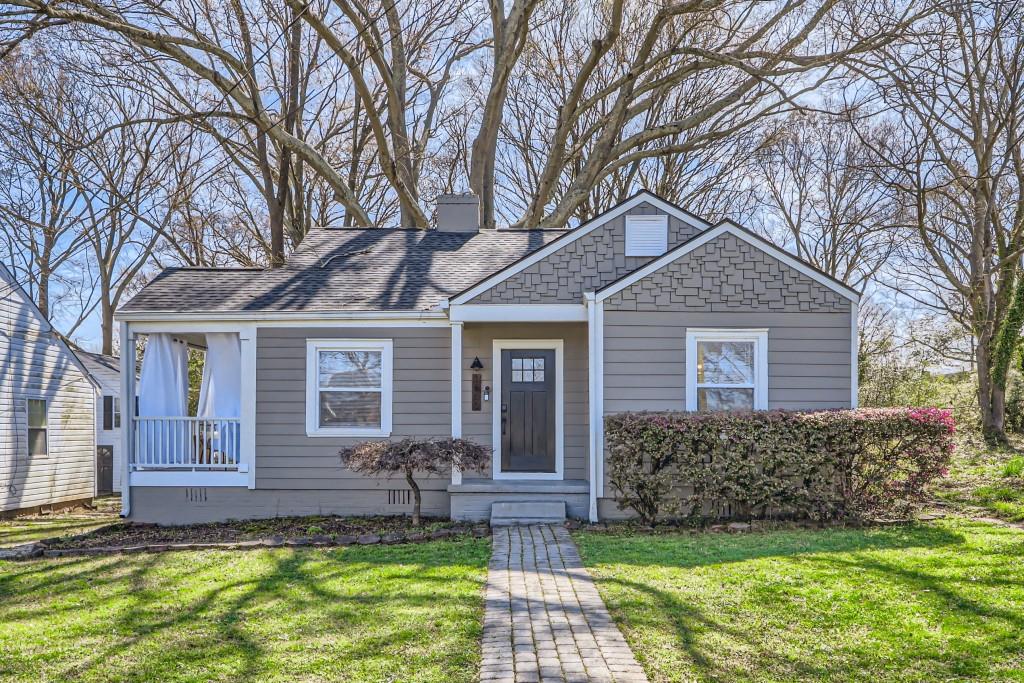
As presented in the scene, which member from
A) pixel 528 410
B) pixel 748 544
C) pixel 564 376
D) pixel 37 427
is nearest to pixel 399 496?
pixel 528 410

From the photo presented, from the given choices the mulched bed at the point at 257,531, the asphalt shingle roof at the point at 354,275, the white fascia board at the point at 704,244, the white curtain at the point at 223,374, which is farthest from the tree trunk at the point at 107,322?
the white fascia board at the point at 704,244

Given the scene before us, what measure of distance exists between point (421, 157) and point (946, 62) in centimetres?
1191

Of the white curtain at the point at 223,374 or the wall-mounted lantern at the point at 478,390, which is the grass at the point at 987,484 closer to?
the wall-mounted lantern at the point at 478,390

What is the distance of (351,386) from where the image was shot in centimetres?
1062

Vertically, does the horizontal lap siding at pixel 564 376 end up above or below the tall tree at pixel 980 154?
below

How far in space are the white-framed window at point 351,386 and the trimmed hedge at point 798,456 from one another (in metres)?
3.49

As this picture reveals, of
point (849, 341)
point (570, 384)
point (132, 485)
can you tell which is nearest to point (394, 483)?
point (570, 384)

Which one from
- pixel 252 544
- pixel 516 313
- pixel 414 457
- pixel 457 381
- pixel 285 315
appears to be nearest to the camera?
pixel 252 544

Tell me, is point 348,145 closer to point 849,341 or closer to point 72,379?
point 72,379

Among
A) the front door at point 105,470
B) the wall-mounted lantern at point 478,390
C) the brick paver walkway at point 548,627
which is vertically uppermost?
the wall-mounted lantern at point 478,390

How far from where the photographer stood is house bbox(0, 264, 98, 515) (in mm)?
13336

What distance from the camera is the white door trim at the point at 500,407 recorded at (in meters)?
10.6

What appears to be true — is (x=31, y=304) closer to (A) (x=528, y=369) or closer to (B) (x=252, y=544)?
(B) (x=252, y=544)

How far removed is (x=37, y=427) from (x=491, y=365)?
9234 millimetres
